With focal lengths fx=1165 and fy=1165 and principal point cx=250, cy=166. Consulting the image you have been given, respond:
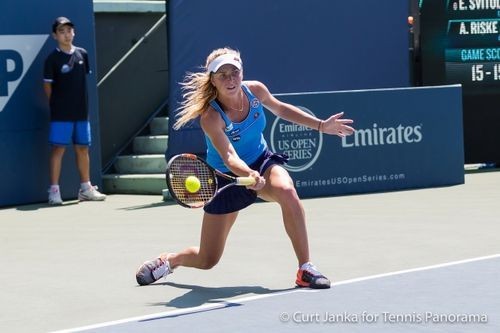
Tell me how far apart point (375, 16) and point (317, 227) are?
4652 mm

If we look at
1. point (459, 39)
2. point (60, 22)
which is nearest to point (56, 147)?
point (60, 22)

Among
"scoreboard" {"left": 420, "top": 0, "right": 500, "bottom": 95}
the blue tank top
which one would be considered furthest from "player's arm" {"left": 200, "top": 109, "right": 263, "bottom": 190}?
"scoreboard" {"left": 420, "top": 0, "right": 500, "bottom": 95}

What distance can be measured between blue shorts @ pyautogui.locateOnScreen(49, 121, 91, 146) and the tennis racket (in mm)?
5984

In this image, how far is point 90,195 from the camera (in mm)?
13148

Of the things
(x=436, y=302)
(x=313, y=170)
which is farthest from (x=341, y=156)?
(x=436, y=302)

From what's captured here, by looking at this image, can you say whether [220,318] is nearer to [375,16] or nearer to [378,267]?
[378,267]

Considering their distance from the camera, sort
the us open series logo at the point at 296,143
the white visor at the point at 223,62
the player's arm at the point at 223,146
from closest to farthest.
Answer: the player's arm at the point at 223,146, the white visor at the point at 223,62, the us open series logo at the point at 296,143

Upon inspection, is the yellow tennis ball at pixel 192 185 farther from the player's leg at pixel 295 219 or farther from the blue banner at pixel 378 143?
the blue banner at pixel 378 143

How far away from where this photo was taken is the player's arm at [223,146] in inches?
275

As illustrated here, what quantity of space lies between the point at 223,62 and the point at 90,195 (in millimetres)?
6216

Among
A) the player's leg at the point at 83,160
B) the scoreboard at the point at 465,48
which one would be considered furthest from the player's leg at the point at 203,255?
the scoreboard at the point at 465,48

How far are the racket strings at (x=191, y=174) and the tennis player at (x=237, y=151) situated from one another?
0.47 ft

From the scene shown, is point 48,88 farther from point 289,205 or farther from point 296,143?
point 289,205

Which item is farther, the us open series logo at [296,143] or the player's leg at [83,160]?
the player's leg at [83,160]
